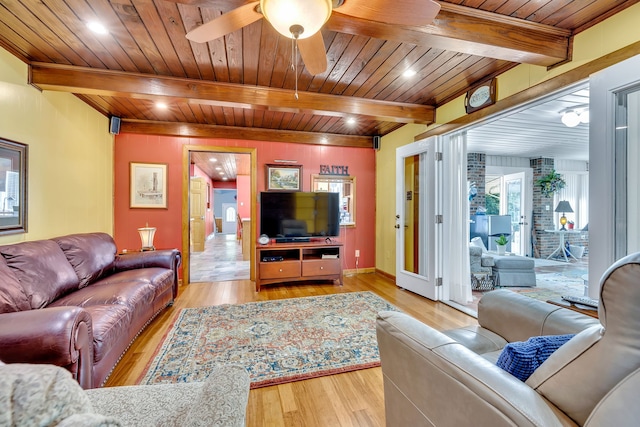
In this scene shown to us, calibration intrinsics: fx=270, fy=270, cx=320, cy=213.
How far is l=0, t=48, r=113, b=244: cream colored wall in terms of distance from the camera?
2252 mm

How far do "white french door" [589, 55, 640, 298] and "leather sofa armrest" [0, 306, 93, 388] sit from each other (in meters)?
3.10

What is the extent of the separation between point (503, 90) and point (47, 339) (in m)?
3.73

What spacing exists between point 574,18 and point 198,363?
3.63m

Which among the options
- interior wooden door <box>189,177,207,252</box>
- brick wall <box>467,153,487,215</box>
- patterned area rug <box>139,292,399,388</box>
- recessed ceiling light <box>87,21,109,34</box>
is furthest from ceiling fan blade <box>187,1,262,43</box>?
interior wooden door <box>189,177,207,252</box>

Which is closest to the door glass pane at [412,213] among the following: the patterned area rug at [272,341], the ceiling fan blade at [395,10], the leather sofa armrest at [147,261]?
the patterned area rug at [272,341]

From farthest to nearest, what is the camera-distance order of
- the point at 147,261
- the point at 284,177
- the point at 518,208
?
the point at 518,208, the point at 284,177, the point at 147,261

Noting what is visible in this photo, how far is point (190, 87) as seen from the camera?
2.74 m

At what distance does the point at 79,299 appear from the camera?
200 cm

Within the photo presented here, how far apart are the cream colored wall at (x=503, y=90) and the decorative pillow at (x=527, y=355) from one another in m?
2.09

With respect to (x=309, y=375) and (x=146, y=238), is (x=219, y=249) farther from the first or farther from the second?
(x=309, y=375)

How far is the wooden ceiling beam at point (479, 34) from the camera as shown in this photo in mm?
1741

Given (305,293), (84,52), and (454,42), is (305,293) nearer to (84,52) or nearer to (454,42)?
(454,42)

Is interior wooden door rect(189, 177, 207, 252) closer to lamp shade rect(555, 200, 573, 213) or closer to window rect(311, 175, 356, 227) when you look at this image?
A: window rect(311, 175, 356, 227)

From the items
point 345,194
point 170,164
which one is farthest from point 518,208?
point 170,164
